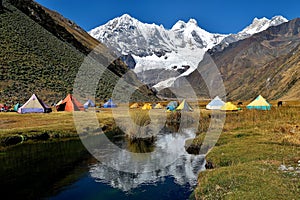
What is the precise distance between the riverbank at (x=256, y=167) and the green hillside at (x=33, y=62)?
76715 mm

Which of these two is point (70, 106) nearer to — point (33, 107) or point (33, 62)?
point (33, 107)

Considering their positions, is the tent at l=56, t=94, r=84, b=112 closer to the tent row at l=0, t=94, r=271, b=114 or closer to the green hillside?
the tent row at l=0, t=94, r=271, b=114

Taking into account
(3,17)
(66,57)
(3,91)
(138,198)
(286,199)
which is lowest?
(138,198)

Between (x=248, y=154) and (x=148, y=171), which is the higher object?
(x=248, y=154)

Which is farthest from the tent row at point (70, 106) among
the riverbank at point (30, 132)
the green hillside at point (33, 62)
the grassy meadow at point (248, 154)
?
the green hillside at point (33, 62)

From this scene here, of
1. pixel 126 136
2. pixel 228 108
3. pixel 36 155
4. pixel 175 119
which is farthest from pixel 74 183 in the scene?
pixel 228 108

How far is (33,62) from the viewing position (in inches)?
4641

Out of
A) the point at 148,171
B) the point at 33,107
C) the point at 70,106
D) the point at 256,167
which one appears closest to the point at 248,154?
the point at 256,167

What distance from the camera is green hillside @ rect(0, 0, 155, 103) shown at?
Result: 98125mm

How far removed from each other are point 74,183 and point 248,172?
13.4 meters

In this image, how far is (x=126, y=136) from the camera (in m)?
46.1

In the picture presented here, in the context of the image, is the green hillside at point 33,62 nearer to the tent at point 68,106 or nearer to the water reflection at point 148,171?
the tent at point 68,106

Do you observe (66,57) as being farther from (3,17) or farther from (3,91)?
(3,91)

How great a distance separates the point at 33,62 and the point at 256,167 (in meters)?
115
